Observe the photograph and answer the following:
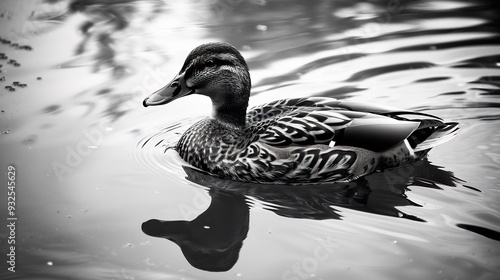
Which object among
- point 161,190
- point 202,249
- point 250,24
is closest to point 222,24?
point 250,24

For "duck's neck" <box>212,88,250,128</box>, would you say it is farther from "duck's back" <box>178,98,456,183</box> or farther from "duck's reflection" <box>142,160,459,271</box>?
"duck's reflection" <box>142,160,459,271</box>

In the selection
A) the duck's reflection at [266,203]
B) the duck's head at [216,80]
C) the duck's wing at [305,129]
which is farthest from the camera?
the duck's head at [216,80]

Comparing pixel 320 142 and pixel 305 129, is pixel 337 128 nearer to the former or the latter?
pixel 320 142

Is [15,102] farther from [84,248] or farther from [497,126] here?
[497,126]

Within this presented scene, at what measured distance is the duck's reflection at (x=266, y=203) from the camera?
6363 millimetres

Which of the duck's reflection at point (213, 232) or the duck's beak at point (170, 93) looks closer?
the duck's reflection at point (213, 232)

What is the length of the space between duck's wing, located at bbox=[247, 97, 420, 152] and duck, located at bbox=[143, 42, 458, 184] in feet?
0.04

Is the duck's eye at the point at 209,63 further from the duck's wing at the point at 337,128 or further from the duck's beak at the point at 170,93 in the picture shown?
the duck's wing at the point at 337,128

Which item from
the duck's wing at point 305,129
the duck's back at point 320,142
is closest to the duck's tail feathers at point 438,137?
the duck's back at point 320,142

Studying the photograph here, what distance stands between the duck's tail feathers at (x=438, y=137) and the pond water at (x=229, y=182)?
0.94 ft

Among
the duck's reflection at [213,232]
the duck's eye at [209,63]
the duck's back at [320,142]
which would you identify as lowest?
the duck's reflection at [213,232]

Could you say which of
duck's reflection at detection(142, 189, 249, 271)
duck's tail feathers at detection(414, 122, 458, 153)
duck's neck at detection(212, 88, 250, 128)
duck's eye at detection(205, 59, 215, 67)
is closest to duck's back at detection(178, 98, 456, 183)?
duck's tail feathers at detection(414, 122, 458, 153)

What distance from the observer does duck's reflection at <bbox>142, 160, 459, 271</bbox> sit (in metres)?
6.36

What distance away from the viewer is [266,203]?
7059 mm
